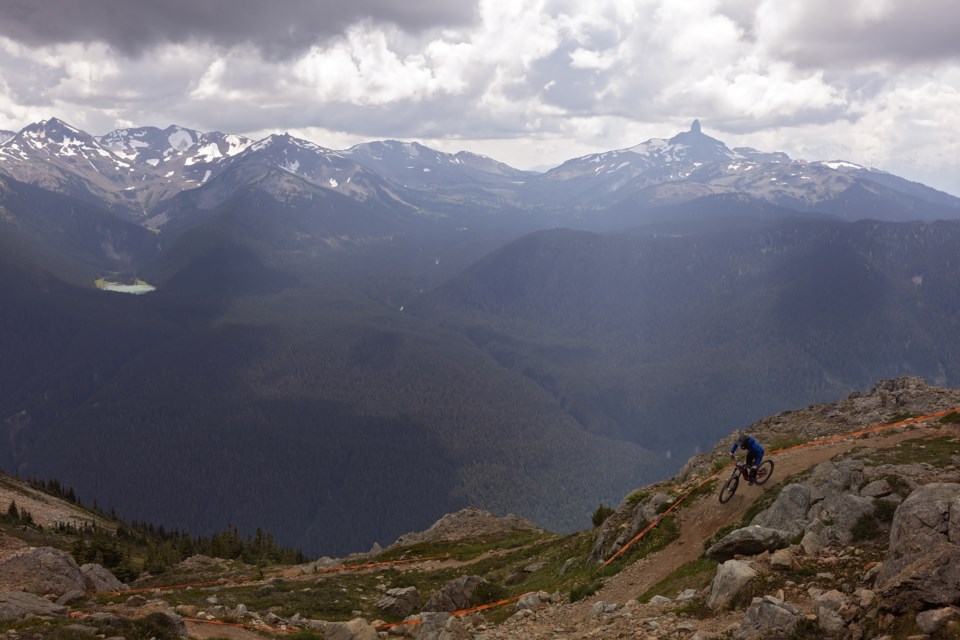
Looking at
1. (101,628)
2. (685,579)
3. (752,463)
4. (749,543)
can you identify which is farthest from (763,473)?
(101,628)

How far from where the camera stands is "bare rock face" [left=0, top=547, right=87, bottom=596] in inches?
1276

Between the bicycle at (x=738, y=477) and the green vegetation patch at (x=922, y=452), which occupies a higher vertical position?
the green vegetation patch at (x=922, y=452)

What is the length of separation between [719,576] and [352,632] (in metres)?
14.5

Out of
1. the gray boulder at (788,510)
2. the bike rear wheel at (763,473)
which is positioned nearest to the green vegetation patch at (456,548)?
the bike rear wheel at (763,473)

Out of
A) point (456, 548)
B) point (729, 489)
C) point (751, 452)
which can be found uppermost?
point (751, 452)

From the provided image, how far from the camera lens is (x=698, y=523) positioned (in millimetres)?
31734

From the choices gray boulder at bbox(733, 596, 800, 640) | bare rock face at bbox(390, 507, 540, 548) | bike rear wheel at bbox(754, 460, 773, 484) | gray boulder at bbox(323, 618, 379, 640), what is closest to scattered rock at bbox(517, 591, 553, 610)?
gray boulder at bbox(323, 618, 379, 640)

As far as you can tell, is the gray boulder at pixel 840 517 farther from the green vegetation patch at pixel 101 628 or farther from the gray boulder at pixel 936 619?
the green vegetation patch at pixel 101 628

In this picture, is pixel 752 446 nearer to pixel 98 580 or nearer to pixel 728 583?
pixel 728 583

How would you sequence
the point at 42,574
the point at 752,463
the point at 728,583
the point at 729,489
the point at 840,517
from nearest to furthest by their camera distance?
the point at 728,583 → the point at 840,517 → the point at 752,463 → the point at 729,489 → the point at 42,574

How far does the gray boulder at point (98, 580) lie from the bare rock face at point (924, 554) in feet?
133

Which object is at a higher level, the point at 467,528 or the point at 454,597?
the point at 454,597

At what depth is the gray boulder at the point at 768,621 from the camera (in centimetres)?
1608

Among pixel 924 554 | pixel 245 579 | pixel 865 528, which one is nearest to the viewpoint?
pixel 924 554
